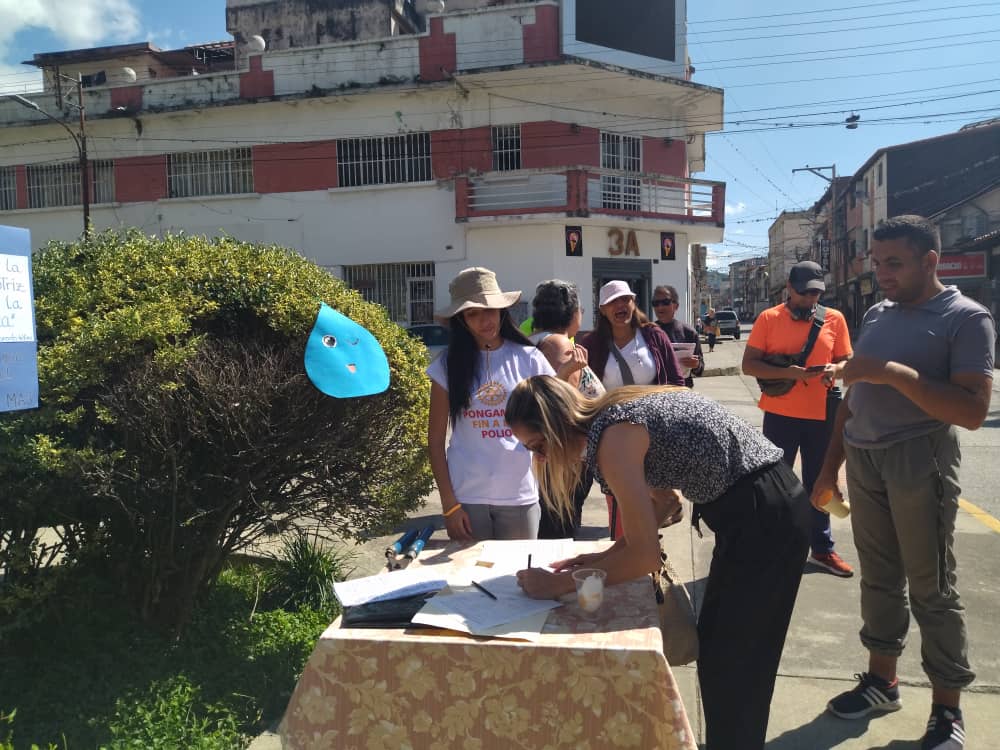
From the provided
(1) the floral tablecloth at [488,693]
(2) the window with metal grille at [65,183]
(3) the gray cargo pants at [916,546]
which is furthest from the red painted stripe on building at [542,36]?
(1) the floral tablecloth at [488,693]

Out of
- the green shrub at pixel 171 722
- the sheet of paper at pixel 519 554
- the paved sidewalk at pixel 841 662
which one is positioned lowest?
the paved sidewalk at pixel 841 662

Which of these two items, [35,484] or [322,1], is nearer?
[35,484]

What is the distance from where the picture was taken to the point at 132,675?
3.08 meters

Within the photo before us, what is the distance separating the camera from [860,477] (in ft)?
10.2

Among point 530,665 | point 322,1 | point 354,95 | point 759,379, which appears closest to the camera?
point 530,665

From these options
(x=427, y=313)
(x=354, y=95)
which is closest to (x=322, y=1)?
(x=354, y=95)

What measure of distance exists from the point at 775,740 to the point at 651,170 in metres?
17.8

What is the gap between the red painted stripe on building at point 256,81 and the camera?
1912 centimetres

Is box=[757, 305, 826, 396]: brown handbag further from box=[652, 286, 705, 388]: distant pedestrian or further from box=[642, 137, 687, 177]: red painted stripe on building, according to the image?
box=[642, 137, 687, 177]: red painted stripe on building

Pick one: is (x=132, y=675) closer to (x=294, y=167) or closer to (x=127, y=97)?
(x=294, y=167)

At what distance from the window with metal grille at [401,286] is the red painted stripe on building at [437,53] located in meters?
4.51

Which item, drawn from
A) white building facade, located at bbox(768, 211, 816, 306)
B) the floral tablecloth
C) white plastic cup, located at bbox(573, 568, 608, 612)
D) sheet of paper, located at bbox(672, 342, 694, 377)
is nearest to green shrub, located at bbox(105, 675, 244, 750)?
the floral tablecloth

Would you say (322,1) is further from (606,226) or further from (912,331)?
(912,331)

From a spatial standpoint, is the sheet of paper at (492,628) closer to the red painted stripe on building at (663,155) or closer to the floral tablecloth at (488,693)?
the floral tablecloth at (488,693)
